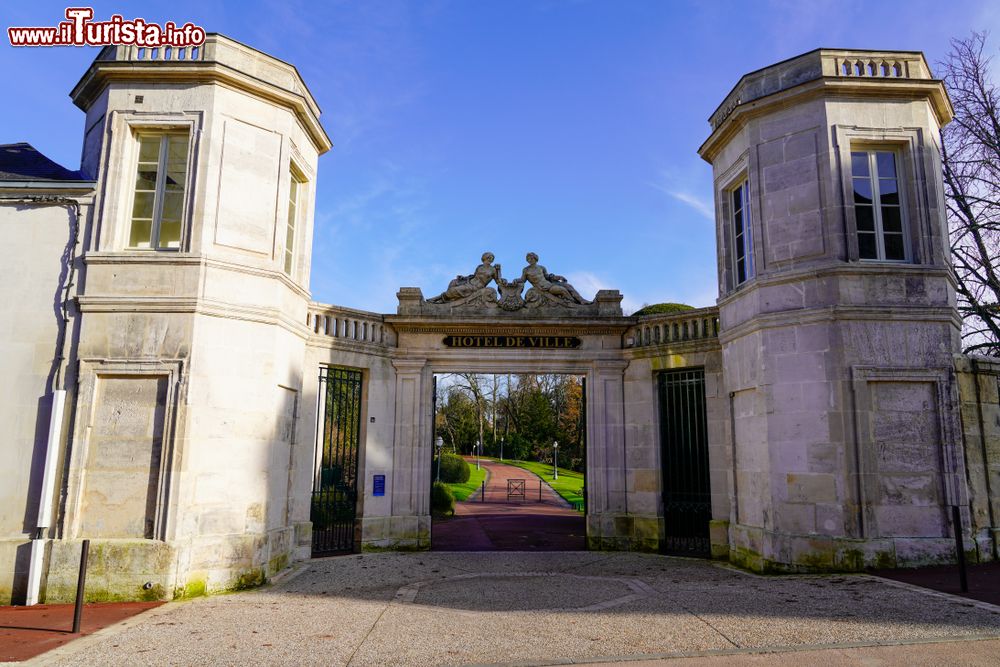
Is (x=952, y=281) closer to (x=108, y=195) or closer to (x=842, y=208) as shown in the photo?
(x=842, y=208)

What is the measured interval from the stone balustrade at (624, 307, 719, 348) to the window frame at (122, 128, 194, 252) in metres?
8.29

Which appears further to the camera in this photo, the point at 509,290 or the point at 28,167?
the point at 509,290

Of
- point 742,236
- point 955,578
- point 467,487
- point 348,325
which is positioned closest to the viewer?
point 955,578

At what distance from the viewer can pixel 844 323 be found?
9.46 meters

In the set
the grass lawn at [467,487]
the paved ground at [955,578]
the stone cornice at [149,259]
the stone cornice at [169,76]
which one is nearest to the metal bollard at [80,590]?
the stone cornice at [149,259]

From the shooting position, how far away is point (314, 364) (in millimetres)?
11656

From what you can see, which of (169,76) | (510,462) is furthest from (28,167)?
(510,462)

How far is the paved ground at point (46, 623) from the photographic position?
6.15 m

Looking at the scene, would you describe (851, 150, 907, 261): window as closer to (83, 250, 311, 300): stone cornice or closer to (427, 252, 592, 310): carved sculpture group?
(427, 252, 592, 310): carved sculpture group

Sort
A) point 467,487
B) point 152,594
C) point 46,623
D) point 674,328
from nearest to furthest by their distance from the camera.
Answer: point 46,623, point 152,594, point 674,328, point 467,487

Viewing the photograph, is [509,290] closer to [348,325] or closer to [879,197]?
[348,325]

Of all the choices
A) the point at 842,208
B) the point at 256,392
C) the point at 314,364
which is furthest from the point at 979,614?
the point at 314,364

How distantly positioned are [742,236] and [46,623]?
1132 centimetres

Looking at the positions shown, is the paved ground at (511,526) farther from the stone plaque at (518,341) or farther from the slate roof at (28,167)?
the slate roof at (28,167)
